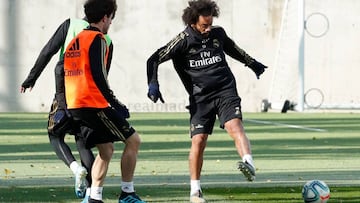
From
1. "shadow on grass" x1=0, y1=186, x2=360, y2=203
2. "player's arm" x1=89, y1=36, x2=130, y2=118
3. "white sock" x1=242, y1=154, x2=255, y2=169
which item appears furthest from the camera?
"shadow on grass" x1=0, y1=186, x2=360, y2=203

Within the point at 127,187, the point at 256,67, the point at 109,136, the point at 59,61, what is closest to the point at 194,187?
the point at 127,187

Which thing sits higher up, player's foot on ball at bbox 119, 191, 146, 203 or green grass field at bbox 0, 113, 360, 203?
player's foot on ball at bbox 119, 191, 146, 203

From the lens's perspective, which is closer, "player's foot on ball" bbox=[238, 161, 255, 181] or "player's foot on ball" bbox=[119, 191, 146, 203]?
"player's foot on ball" bbox=[119, 191, 146, 203]

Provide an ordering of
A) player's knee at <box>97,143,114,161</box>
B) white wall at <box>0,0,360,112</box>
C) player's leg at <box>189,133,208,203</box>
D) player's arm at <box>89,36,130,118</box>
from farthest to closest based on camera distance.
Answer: white wall at <box>0,0,360,112</box> < player's leg at <box>189,133,208,203</box> < player's knee at <box>97,143,114,161</box> < player's arm at <box>89,36,130,118</box>

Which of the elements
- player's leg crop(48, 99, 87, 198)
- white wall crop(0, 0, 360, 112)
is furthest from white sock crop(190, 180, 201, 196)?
white wall crop(0, 0, 360, 112)

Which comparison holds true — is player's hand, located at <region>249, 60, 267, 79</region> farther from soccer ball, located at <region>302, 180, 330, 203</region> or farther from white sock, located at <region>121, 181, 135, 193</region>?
white sock, located at <region>121, 181, 135, 193</region>

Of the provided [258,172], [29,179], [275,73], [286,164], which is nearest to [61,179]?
[29,179]

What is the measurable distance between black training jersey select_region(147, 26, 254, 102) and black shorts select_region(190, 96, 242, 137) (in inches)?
2.3

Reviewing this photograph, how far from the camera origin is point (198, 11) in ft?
32.8

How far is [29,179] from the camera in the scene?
38.8 feet

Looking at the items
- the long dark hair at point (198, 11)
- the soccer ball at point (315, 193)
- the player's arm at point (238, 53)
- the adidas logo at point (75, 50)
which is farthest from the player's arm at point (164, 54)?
the soccer ball at point (315, 193)

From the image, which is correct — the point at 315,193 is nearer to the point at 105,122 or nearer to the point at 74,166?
the point at 105,122

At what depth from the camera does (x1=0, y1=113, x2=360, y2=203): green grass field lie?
10.2 metres

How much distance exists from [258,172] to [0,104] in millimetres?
20060
